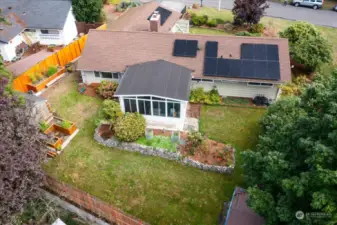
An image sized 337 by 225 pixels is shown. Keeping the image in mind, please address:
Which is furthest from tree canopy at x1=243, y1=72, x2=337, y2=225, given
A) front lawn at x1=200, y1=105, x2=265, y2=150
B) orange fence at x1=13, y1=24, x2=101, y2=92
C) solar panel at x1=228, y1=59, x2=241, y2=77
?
orange fence at x1=13, y1=24, x2=101, y2=92

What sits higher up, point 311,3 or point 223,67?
point 311,3

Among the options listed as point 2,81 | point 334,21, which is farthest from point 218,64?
point 334,21

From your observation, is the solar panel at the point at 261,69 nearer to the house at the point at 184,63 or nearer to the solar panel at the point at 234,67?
the house at the point at 184,63

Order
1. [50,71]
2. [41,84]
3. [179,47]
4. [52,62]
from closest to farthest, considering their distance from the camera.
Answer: [179,47] → [41,84] → [50,71] → [52,62]

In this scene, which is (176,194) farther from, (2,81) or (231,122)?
(2,81)

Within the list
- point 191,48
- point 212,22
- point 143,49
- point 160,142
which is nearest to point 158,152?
point 160,142

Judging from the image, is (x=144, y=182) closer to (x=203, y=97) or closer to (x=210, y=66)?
(x=203, y=97)

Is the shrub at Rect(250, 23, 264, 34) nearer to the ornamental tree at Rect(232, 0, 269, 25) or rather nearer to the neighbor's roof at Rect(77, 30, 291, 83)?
the ornamental tree at Rect(232, 0, 269, 25)
